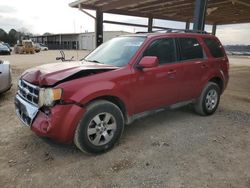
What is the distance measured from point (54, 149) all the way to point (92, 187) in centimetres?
117

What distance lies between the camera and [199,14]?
7199mm

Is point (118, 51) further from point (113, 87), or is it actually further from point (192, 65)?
point (192, 65)

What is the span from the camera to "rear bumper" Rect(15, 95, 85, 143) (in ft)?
10.6

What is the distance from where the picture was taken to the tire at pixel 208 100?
5332 mm

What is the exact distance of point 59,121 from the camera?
322 cm

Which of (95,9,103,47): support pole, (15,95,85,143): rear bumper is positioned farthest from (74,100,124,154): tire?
(95,9,103,47): support pole

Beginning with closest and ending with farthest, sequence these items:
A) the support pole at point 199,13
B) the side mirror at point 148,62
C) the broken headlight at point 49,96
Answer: the broken headlight at point 49,96 < the side mirror at point 148,62 < the support pole at point 199,13

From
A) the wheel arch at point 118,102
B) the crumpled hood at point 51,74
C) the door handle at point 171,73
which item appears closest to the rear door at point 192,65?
the door handle at point 171,73

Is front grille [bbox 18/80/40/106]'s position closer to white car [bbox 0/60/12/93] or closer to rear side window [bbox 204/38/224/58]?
white car [bbox 0/60/12/93]

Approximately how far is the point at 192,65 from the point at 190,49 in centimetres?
34

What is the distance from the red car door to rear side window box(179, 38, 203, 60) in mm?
255

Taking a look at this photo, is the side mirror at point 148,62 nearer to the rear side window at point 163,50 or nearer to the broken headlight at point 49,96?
the rear side window at point 163,50

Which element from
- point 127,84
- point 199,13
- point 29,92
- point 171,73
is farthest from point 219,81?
point 29,92

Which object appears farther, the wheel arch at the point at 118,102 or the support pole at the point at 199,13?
the support pole at the point at 199,13
